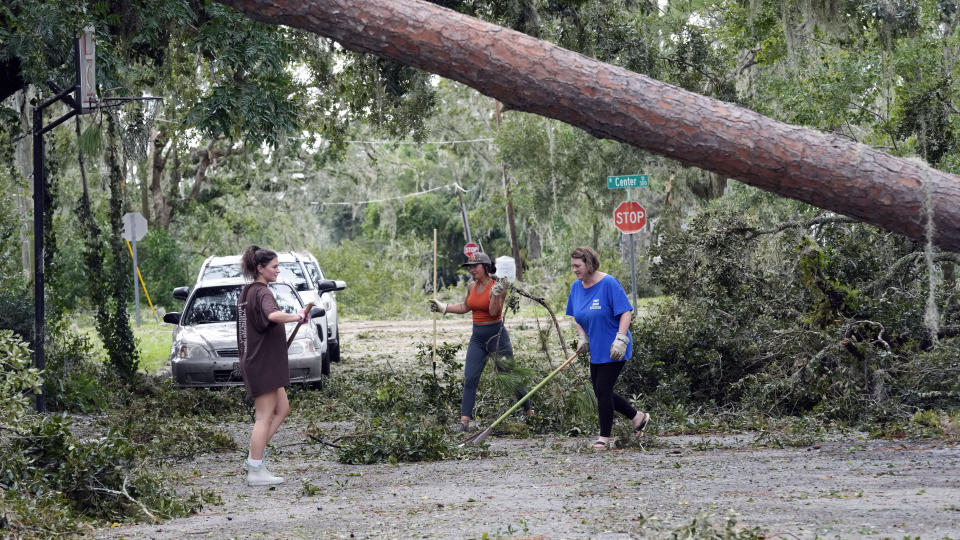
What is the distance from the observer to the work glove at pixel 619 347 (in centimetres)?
895

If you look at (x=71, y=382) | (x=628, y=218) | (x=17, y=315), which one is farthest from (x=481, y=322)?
(x=628, y=218)

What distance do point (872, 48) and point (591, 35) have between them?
3522 millimetres

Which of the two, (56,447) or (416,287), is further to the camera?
(416,287)

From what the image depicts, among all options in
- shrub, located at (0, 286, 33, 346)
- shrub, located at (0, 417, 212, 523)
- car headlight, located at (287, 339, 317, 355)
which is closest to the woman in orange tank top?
shrub, located at (0, 417, 212, 523)

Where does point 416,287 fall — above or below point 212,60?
below

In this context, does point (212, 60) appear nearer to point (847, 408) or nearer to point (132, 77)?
point (132, 77)

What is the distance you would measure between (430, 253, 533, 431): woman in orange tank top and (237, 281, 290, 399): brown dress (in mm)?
2131

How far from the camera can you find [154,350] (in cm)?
2327

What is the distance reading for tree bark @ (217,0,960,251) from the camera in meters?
6.29

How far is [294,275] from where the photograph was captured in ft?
58.4

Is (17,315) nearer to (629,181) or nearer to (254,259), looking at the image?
(254,259)

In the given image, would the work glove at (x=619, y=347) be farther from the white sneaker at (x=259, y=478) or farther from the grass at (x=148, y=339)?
the grass at (x=148, y=339)

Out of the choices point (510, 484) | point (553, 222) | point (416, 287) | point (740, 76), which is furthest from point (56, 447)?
point (416, 287)

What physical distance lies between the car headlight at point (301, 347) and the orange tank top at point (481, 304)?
440 cm
